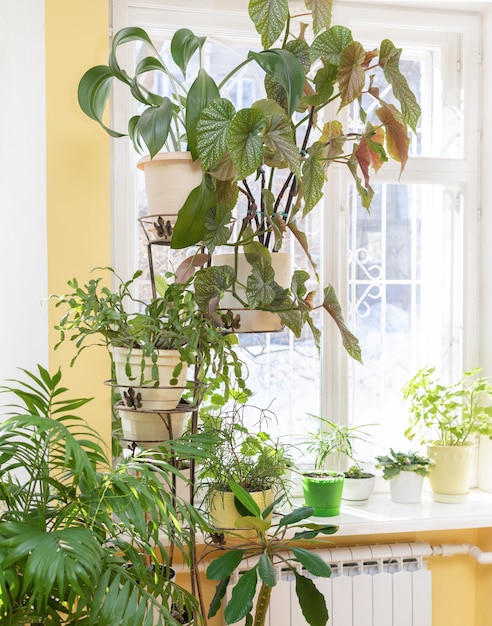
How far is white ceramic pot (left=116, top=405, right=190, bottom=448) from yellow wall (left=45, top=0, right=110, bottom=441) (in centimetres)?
30

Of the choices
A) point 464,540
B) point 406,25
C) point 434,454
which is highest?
point 406,25

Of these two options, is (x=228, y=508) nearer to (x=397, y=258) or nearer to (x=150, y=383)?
(x=150, y=383)

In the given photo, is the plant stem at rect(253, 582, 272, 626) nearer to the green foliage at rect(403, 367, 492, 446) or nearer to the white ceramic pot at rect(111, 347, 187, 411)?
the white ceramic pot at rect(111, 347, 187, 411)

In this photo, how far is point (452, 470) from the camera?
9.16ft

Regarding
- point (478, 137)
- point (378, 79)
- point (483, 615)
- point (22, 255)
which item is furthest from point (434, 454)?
point (22, 255)

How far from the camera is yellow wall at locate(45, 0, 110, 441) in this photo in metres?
2.13

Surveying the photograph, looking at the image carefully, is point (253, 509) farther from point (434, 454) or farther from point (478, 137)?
point (478, 137)

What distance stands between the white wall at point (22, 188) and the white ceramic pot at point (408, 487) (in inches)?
53.7

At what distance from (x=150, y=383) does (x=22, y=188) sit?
74 centimetres

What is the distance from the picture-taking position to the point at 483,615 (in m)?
A: 2.80

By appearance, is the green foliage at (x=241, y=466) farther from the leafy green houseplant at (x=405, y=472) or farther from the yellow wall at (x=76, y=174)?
the leafy green houseplant at (x=405, y=472)

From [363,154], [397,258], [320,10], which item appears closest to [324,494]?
[397,258]

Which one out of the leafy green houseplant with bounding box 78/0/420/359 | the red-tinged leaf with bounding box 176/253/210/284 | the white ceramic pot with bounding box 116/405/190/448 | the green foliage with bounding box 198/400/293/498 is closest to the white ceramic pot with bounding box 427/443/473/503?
the green foliage with bounding box 198/400/293/498

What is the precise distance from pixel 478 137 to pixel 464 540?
1.53 metres
